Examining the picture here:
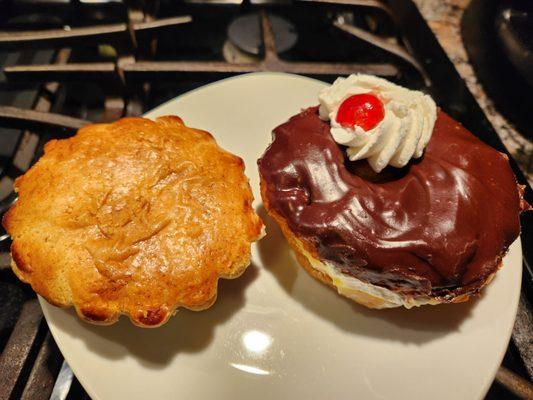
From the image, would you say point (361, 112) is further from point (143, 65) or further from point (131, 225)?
point (143, 65)

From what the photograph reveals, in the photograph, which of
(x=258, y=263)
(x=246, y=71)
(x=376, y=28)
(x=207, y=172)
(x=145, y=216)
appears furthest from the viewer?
(x=376, y=28)

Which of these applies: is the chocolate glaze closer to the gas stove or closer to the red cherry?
the red cherry

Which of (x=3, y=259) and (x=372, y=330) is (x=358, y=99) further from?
(x=3, y=259)

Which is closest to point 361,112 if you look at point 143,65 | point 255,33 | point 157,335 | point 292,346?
point 292,346

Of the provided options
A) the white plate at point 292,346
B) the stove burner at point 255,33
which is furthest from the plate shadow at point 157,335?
the stove burner at point 255,33

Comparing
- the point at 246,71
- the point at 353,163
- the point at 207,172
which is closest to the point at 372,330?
the point at 353,163

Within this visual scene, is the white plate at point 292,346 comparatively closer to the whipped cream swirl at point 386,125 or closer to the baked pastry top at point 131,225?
the baked pastry top at point 131,225
